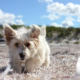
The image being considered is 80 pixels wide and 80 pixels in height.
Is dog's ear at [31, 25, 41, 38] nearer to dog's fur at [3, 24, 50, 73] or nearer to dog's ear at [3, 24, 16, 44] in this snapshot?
dog's fur at [3, 24, 50, 73]

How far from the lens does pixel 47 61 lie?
526 cm

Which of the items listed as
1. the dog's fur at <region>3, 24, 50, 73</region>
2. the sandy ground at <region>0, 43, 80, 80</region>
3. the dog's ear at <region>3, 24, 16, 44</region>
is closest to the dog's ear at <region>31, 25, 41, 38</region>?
the dog's fur at <region>3, 24, 50, 73</region>

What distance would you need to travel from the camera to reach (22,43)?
427 cm

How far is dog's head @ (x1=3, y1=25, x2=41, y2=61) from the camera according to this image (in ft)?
13.6

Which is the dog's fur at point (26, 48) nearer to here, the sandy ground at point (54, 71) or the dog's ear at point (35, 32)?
the dog's ear at point (35, 32)

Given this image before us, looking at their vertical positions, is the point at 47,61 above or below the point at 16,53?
below

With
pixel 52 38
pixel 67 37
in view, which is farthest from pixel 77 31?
pixel 52 38

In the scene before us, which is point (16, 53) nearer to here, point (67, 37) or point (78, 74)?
point (78, 74)

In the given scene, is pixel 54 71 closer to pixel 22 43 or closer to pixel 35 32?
pixel 22 43

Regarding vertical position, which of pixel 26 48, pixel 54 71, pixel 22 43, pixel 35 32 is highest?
pixel 35 32

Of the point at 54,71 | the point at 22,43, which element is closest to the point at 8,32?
the point at 22,43

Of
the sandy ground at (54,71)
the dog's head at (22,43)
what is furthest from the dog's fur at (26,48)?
the sandy ground at (54,71)

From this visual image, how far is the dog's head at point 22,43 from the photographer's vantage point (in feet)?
13.6

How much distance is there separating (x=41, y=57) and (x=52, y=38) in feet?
66.1
